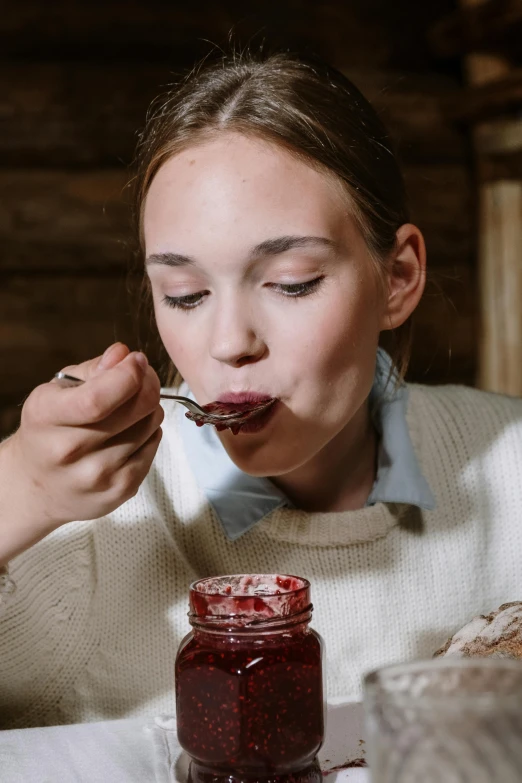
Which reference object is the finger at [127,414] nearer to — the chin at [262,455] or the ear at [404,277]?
the chin at [262,455]

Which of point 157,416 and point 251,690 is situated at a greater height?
point 157,416

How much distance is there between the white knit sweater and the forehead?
1.18ft

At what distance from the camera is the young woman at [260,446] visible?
0.83 meters

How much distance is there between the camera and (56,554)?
1.00 meters

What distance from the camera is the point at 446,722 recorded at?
47 cm

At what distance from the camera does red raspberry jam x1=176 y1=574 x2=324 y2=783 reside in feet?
2.15

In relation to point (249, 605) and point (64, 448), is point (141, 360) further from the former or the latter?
point (249, 605)

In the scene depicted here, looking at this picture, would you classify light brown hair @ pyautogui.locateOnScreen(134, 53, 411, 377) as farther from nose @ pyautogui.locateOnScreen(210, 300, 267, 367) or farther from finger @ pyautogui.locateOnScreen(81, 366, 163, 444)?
finger @ pyautogui.locateOnScreen(81, 366, 163, 444)

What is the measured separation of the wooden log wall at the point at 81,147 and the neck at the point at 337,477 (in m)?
1.18

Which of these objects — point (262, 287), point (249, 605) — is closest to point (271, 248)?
point (262, 287)

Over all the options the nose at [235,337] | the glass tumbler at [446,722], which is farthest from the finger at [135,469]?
the glass tumbler at [446,722]

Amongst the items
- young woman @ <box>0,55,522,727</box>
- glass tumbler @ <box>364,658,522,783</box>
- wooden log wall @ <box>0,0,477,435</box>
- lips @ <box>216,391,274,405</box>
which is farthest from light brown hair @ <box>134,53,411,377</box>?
wooden log wall @ <box>0,0,477,435</box>

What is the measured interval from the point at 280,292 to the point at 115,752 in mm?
466

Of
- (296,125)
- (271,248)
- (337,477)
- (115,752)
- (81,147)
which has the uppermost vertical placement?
(81,147)
